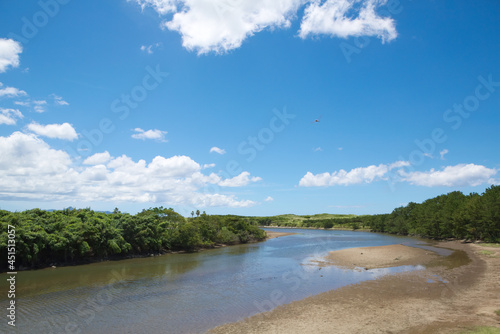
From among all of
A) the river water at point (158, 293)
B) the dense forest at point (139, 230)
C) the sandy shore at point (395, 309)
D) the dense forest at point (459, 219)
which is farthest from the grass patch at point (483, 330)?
the dense forest at point (459, 219)

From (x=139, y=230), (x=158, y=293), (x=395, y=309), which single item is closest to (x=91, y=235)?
(x=139, y=230)

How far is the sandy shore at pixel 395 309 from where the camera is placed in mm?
18391

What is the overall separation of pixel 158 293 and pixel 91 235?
26.7 meters

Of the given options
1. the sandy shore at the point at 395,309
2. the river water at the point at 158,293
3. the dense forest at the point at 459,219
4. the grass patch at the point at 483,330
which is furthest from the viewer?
the dense forest at the point at 459,219

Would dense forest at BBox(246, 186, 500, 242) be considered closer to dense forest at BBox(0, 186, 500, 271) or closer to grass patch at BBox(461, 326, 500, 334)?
dense forest at BBox(0, 186, 500, 271)

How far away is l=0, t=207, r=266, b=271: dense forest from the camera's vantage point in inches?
1587

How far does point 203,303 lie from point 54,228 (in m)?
33.2

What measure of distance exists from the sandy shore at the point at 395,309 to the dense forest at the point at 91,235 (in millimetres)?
35793

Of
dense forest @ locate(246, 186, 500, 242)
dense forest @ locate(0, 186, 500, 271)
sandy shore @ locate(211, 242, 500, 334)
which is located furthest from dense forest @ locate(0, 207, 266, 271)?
dense forest @ locate(246, 186, 500, 242)

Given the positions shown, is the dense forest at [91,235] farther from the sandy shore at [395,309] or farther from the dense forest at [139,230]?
the sandy shore at [395,309]

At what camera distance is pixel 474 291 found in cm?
2588

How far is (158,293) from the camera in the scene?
2952cm

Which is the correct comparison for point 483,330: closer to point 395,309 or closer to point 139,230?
point 395,309

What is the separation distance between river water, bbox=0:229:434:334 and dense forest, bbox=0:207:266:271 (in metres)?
3.13
